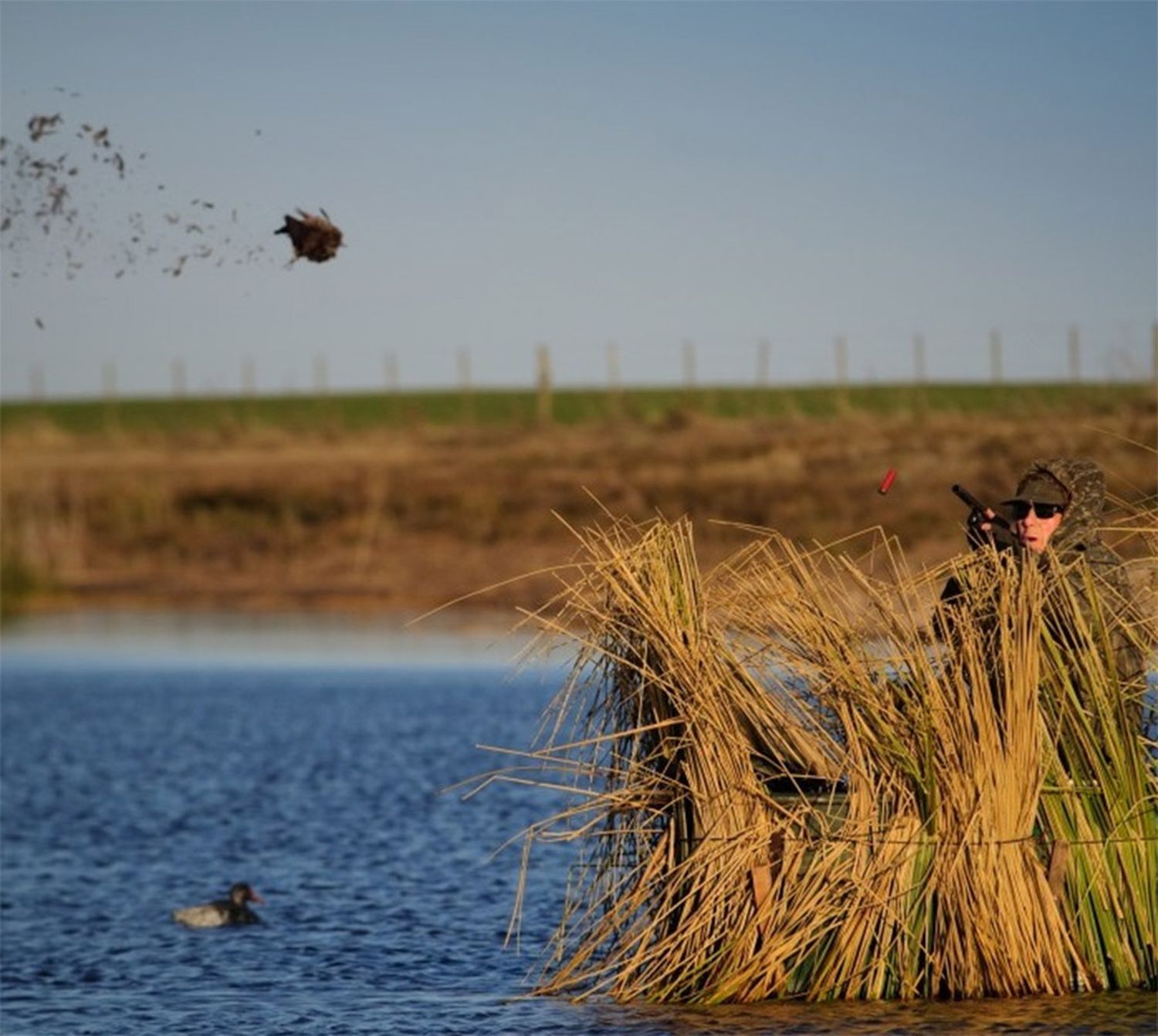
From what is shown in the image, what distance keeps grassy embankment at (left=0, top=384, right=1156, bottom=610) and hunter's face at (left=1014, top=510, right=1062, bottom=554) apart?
20296 mm

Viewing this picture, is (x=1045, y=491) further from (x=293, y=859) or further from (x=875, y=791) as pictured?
(x=293, y=859)

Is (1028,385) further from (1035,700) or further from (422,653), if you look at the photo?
(1035,700)

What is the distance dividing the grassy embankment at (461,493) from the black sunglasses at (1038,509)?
66.6 ft

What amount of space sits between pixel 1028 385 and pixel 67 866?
50789mm

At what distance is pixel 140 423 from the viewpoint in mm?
69500

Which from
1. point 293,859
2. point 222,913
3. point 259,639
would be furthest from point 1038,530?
point 259,639

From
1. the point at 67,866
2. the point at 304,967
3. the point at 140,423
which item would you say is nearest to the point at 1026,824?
the point at 304,967

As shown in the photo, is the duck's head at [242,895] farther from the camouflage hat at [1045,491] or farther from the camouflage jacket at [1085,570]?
the camouflage hat at [1045,491]

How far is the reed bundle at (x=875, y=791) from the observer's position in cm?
913

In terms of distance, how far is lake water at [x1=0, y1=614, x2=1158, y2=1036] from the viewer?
9.89 metres

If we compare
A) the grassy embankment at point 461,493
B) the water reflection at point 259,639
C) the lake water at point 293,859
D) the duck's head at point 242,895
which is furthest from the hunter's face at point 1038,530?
the grassy embankment at point 461,493

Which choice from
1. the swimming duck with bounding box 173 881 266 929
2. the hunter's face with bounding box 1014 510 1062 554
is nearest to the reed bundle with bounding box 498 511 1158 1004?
the hunter's face with bounding box 1014 510 1062 554

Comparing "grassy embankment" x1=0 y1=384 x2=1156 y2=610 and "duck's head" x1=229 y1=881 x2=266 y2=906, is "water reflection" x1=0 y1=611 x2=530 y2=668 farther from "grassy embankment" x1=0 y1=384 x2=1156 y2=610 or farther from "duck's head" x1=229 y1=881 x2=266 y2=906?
"duck's head" x1=229 y1=881 x2=266 y2=906

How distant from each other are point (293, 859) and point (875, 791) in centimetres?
699
